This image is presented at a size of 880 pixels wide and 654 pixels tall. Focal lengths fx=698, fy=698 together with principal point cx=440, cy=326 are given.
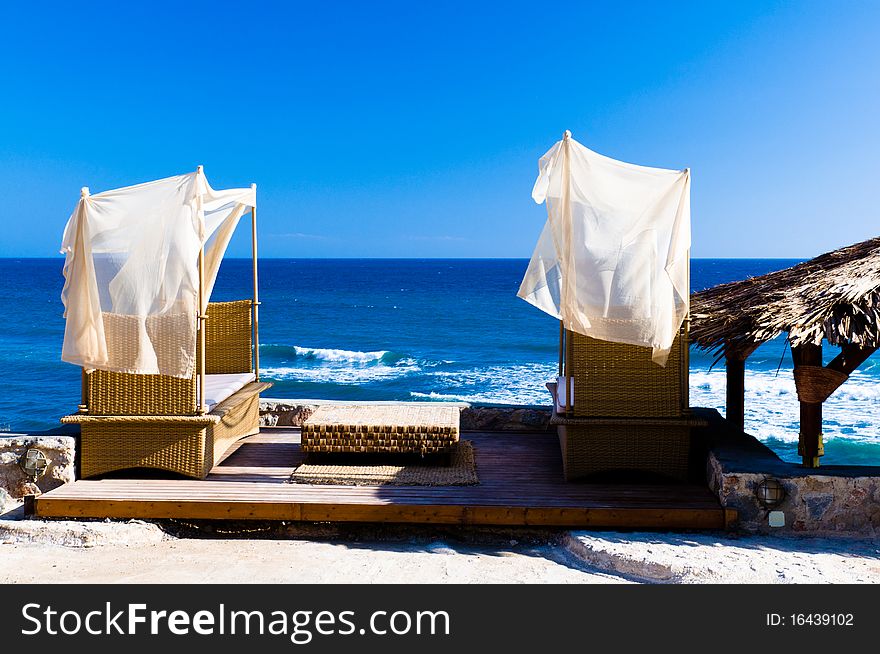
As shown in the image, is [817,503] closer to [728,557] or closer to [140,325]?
[728,557]

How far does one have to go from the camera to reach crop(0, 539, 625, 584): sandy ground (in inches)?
137

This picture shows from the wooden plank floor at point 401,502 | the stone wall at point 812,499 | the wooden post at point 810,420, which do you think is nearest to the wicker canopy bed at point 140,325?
the wooden plank floor at point 401,502

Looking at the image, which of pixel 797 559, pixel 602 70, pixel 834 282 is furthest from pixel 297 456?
pixel 602 70

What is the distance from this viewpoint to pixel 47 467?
4598 millimetres

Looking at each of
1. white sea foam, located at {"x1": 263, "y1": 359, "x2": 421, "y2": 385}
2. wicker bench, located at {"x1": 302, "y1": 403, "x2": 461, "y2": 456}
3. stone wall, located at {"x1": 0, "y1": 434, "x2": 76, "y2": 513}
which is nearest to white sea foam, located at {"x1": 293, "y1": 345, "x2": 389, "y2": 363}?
white sea foam, located at {"x1": 263, "y1": 359, "x2": 421, "y2": 385}

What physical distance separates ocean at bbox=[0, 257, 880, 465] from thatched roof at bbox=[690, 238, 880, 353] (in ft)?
9.44

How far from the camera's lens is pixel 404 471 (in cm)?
476

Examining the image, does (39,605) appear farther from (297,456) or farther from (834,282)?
(834,282)

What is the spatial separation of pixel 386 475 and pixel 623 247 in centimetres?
212

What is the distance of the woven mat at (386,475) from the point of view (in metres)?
4.54

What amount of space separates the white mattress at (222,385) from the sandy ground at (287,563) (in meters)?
1.03

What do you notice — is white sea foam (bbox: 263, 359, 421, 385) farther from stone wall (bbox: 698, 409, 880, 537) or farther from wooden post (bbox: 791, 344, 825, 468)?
stone wall (bbox: 698, 409, 880, 537)

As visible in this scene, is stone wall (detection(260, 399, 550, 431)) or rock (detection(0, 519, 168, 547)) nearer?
rock (detection(0, 519, 168, 547))

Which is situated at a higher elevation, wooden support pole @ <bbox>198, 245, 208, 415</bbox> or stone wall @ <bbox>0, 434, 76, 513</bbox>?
wooden support pole @ <bbox>198, 245, 208, 415</bbox>
